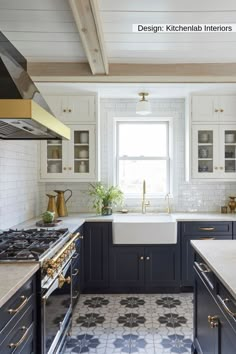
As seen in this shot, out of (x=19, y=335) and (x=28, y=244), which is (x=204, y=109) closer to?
(x=28, y=244)

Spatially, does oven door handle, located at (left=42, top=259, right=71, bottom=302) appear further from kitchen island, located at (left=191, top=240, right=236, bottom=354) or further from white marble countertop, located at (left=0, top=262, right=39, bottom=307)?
kitchen island, located at (left=191, top=240, right=236, bottom=354)

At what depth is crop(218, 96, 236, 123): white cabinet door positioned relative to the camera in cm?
406

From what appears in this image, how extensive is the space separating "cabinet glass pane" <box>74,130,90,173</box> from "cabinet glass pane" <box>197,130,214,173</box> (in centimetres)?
143

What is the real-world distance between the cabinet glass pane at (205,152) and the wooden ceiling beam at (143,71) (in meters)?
1.08

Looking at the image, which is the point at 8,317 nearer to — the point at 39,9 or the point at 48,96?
the point at 39,9

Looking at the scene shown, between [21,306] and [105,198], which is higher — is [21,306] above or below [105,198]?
below

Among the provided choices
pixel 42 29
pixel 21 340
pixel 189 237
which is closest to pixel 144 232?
pixel 189 237

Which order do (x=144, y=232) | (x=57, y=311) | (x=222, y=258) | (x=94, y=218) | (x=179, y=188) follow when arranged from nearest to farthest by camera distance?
(x=222, y=258), (x=57, y=311), (x=144, y=232), (x=94, y=218), (x=179, y=188)

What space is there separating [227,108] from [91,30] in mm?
2420

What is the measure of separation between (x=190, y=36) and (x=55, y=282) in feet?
6.77

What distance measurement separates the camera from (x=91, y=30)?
7.31 feet

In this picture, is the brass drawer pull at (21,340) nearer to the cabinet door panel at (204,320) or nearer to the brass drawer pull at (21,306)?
the brass drawer pull at (21,306)

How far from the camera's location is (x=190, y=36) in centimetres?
247

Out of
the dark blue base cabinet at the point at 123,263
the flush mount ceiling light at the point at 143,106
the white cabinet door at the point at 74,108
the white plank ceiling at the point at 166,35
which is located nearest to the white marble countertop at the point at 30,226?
the dark blue base cabinet at the point at 123,263
